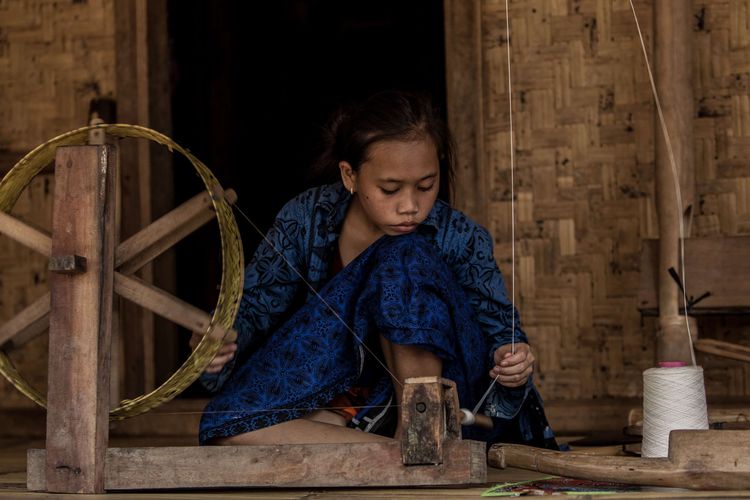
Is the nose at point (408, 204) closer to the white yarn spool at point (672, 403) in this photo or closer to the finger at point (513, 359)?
the finger at point (513, 359)

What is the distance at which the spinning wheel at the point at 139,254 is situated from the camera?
7.26 ft

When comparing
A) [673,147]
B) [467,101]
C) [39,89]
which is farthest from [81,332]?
[39,89]

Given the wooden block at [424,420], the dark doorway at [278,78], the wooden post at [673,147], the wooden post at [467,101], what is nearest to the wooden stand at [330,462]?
the wooden block at [424,420]

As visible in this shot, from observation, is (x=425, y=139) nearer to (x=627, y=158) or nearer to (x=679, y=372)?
(x=679, y=372)

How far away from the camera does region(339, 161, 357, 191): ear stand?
8.66 feet

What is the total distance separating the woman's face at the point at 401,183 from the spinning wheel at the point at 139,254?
1.04 ft

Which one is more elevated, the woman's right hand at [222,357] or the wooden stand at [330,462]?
the woman's right hand at [222,357]

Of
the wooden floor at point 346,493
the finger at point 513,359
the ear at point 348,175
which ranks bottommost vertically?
the wooden floor at point 346,493

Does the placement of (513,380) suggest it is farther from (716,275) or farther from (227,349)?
(716,275)

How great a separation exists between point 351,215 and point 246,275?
0.90 ft

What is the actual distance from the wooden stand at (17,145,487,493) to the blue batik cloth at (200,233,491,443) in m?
0.28

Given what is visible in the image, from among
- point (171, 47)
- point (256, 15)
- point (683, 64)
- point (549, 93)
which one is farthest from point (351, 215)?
point (256, 15)

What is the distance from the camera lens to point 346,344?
2.51 m

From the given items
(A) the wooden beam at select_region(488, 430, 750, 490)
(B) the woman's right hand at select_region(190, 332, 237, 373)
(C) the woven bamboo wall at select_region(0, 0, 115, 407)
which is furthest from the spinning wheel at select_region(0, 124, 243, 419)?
(C) the woven bamboo wall at select_region(0, 0, 115, 407)
